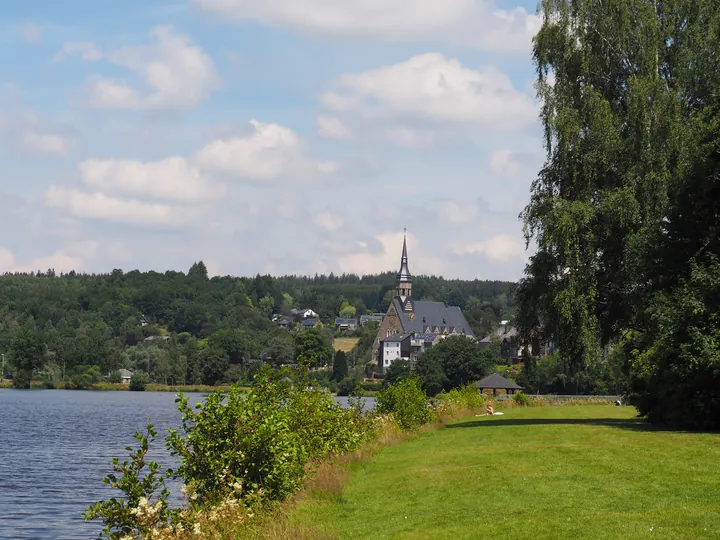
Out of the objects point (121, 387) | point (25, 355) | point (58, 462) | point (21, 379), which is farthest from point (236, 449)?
point (121, 387)

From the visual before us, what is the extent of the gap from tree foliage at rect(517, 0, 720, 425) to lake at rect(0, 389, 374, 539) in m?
10.9

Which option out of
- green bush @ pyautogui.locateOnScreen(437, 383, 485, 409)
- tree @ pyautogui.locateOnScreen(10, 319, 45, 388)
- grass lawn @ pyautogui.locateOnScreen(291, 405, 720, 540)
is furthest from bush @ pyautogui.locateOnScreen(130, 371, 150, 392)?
grass lawn @ pyautogui.locateOnScreen(291, 405, 720, 540)

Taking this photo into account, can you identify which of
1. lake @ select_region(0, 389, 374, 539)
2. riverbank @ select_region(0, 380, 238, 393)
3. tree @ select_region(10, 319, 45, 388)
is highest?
tree @ select_region(10, 319, 45, 388)

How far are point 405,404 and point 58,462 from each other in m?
16.9

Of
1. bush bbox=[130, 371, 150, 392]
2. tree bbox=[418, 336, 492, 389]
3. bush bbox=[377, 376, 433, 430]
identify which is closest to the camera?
bush bbox=[377, 376, 433, 430]

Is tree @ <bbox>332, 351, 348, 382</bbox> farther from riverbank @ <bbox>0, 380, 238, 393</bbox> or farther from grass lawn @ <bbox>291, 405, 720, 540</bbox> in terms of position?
grass lawn @ <bbox>291, 405, 720, 540</bbox>

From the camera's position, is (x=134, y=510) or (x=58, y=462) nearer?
(x=134, y=510)

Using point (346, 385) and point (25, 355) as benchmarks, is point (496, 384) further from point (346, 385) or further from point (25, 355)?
point (25, 355)

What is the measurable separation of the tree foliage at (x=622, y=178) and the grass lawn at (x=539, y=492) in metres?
8.28

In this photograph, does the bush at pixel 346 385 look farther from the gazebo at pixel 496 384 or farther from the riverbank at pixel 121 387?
the gazebo at pixel 496 384

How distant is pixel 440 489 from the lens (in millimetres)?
21797

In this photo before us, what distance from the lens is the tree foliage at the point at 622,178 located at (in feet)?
122

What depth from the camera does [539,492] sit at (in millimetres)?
19844

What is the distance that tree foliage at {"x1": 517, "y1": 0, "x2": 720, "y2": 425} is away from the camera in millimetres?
37062
